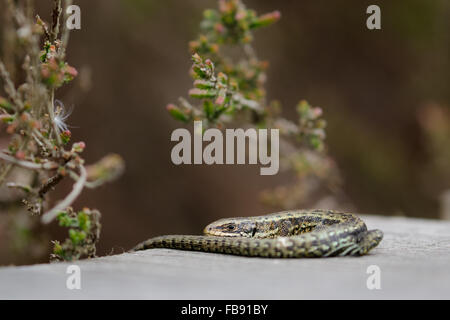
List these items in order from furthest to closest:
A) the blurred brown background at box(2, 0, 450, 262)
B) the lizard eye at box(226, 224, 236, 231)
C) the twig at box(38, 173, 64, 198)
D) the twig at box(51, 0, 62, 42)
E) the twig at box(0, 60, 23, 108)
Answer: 1. the blurred brown background at box(2, 0, 450, 262)
2. the lizard eye at box(226, 224, 236, 231)
3. the twig at box(51, 0, 62, 42)
4. the twig at box(38, 173, 64, 198)
5. the twig at box(0, 60, 23, 108)

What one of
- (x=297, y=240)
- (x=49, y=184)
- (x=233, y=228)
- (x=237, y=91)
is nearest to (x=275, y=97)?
(x=237, y=91)

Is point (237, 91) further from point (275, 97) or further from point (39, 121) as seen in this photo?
point (275, 97)

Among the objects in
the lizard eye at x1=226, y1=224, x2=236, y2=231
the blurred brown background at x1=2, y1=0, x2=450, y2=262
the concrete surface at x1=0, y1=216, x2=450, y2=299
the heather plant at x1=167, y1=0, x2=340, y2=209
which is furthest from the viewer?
the blurred brown background at x1=2, y1=0, x2=450, y2=262

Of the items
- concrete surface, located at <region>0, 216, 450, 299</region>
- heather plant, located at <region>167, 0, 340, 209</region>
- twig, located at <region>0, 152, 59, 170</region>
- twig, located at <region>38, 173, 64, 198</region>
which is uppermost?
heather plant, located at <region>167, 0, 340, 209</region>

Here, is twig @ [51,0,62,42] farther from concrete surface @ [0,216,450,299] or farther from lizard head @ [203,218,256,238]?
lizard head @ [203,218,256,238]

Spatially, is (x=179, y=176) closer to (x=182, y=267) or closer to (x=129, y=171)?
(x=129, y=171)

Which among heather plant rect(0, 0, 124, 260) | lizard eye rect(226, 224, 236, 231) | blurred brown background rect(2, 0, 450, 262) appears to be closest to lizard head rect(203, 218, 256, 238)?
lizard eye rect(226, 224, 236, 231)

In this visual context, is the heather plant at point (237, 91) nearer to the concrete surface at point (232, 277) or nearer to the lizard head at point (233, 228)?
the lizard head at point (233, 228)
